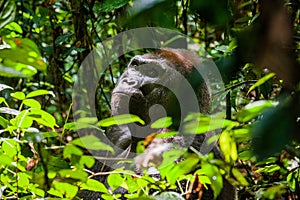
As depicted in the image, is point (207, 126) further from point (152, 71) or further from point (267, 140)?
point (152, 71)

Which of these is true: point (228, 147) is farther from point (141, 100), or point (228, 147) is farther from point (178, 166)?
point (141, 100)

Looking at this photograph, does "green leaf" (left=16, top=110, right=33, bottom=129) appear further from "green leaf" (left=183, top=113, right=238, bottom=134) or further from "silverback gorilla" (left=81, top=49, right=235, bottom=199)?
"silverback gorilla" (left=81, top=49, right=235, bottom=199)

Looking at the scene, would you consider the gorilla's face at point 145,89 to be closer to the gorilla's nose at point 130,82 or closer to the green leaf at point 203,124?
the gorilla's nose at point 130,82

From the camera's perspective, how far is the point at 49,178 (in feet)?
2.38

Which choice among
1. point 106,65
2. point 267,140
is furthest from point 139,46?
point 267,140

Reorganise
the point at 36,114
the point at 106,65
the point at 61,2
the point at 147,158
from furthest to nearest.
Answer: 1. the point at 61,2
2. the point at 106,65
3. the point at 36,114
4. the point at 147,158

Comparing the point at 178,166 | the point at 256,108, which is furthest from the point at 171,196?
the point at 256,108

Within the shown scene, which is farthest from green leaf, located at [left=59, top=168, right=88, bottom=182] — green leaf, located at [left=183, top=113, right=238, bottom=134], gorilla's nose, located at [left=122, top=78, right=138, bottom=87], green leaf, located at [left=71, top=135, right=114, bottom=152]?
gorilla's nose, located at [left=122, top=78, right=138, bottom=87]

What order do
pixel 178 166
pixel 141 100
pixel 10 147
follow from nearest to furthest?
pixel 178 166 < pixel 10 147 < pixel 141 100

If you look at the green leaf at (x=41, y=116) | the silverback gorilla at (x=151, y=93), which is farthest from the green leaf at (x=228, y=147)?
the silverback gorilla at (x=151, y=93)

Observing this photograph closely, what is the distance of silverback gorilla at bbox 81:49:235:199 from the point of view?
4.52 ft

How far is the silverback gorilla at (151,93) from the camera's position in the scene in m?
1.38

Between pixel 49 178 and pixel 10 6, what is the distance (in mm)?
241

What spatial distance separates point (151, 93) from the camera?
1435 mm
